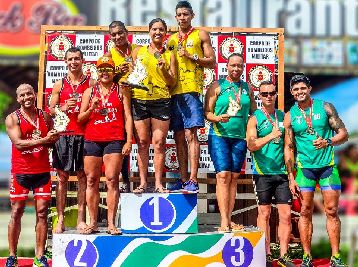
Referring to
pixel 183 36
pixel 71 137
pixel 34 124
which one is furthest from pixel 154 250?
pixel 183 36

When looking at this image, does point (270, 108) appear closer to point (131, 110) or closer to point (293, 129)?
point (293, 129)

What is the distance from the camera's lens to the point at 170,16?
15.4m

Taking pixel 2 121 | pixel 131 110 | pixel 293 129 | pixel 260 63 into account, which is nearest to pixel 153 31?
pixel 131 110

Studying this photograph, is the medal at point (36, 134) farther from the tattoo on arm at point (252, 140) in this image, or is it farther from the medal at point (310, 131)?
the medal at point (310, 131)

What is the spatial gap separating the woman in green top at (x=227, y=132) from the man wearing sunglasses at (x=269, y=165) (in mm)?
249

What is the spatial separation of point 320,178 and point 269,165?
1.75 feet

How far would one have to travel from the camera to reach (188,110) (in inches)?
232

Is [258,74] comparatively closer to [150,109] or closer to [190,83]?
[190,83]

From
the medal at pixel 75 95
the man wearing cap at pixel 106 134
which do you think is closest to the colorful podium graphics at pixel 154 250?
the man wearing cap at pixel 106 134

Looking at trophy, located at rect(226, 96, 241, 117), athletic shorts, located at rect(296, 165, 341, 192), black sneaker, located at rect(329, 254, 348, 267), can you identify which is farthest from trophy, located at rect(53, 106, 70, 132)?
black sneaker, located at rect(329, 254, 348, 267)

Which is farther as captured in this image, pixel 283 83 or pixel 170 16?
pixel 170 16

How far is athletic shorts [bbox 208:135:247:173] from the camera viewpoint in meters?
5.77

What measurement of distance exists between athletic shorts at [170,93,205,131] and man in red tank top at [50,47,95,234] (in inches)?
35.7

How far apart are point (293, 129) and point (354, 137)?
452 inches
